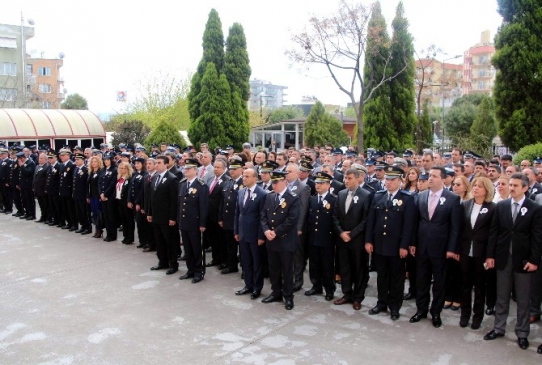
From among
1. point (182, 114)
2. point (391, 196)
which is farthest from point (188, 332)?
point (182, 114)

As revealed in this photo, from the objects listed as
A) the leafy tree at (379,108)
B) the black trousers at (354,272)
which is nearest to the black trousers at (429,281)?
the black trousers at (354,272)

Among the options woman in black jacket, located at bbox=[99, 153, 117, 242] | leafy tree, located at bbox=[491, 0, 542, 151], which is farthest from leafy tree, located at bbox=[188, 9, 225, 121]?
woman in black jacket, located at bbox=[99, 153, 117, 242]

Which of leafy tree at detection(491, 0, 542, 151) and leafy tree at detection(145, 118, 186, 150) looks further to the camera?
leafy tree at detection(145, 118, 186, 150)

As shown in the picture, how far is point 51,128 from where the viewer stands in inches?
1003

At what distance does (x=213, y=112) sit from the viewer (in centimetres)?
2342

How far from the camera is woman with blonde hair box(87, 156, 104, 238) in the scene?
1102cm

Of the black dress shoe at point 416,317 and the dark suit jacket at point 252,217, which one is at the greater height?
the dark suit jacket at point 252,217

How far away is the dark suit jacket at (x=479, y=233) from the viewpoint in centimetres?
587

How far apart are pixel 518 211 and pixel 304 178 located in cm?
353

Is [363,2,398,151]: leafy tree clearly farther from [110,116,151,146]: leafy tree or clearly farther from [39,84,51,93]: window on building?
[39,84,51,93]: window on building

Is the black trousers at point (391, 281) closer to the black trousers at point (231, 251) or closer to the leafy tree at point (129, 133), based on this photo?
the black trousers at point (231, 251)

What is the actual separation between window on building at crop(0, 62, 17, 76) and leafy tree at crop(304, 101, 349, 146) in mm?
33714

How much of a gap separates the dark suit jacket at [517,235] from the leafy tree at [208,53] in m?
19.3

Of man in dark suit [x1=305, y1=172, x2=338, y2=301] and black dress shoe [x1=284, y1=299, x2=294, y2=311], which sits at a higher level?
man in dark suit [x1=305, y1=172, x2=338, y2=301]
